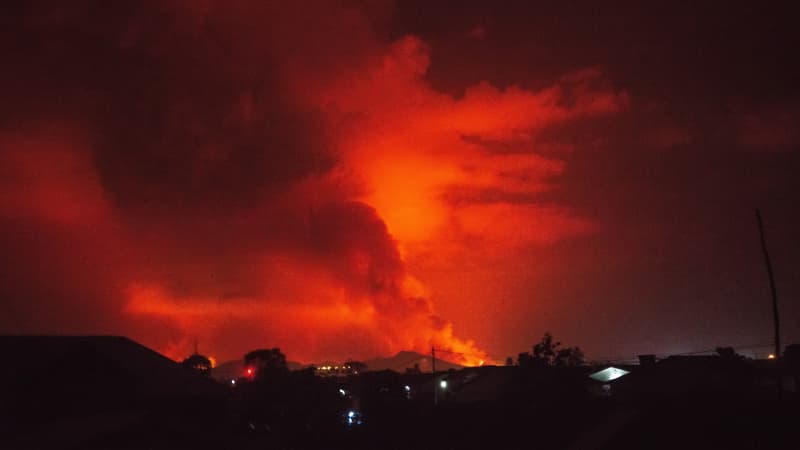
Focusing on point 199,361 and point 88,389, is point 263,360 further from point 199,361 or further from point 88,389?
point 88,389

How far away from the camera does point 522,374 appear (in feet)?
188

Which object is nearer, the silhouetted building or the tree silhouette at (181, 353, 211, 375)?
the silhouetted building

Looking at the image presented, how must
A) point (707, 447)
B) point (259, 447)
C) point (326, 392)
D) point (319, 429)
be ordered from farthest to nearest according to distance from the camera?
point (326, 392), point (319, 429), point (259, 447), point (707, 447)

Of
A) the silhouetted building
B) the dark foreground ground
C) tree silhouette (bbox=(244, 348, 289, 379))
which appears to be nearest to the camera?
the dark foreground ground

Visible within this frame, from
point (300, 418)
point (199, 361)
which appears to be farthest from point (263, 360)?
point (300, 418)

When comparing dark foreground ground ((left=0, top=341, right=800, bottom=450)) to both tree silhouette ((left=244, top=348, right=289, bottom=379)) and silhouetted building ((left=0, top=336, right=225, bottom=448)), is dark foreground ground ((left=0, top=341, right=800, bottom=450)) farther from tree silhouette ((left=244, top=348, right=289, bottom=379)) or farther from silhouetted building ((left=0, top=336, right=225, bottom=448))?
tree silhouette ((left=244, top=348, right=289, bottom=379))

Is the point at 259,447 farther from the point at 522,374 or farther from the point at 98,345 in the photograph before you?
the point at 522,374

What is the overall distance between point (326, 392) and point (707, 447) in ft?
113

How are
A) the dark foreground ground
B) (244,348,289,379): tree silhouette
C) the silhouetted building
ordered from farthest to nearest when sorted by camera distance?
1. (244,348,289,379): tree silhouette
2. the silhouetted building
3. the dark foreground ground

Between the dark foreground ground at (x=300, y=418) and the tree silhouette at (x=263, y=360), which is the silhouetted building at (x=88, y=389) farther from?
the tree silhouette at (x=263, y=360)

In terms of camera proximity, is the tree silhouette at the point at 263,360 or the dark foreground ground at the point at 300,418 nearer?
the dark foreground ground at the point at 300,418

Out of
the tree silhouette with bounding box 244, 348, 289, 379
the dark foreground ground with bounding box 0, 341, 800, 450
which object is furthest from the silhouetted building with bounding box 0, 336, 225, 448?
the tree silhouette with bounding box 244, 348, 289, 379

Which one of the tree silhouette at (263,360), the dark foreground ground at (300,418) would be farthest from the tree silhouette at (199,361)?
the dark foreground ground at (300,418)

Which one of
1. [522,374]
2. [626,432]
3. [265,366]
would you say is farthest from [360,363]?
[626,432]
